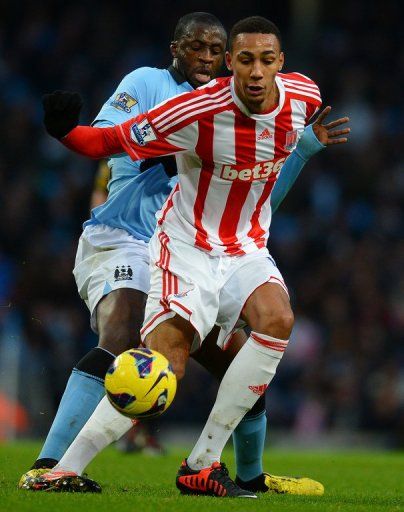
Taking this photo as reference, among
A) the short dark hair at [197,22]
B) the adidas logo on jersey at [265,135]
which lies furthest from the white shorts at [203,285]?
the short dark hair at [197,22]

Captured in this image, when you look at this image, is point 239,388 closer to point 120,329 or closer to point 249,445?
point 249,445

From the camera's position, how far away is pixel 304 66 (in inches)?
609

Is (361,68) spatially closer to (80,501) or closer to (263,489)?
(263,489)

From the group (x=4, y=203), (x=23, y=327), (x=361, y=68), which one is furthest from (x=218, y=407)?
(x=361, y=68)

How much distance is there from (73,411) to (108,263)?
2.67 ft

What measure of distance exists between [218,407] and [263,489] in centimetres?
74

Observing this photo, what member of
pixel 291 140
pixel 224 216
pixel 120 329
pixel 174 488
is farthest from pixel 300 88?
pixel 174 488

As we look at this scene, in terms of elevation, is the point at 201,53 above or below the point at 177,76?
above

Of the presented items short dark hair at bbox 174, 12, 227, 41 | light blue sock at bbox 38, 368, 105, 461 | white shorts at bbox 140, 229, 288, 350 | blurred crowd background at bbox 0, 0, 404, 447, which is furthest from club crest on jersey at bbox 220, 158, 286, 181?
blurred crowd background at bbox 0, 0, 404, 447

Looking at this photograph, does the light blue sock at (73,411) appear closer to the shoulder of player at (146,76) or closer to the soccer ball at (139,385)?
the soccer ball at (139,385)

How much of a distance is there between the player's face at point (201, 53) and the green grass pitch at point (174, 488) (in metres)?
2.09

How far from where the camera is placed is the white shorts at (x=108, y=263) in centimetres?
552

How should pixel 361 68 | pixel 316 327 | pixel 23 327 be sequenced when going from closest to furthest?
1. pixel 23 327
2. pixel 316 327
3. pixel 361 68

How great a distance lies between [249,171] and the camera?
512 centimetres
